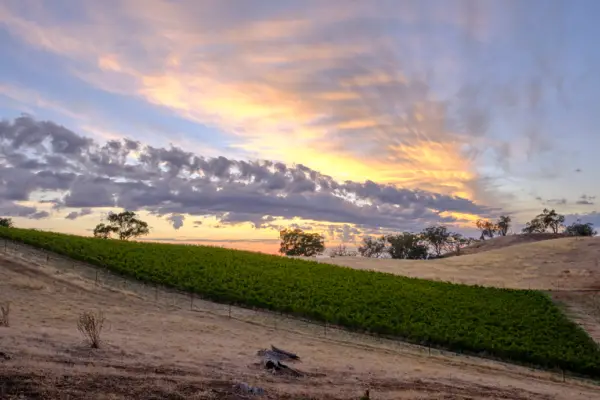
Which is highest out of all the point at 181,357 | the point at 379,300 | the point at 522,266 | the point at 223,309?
Answer: the point at 522,266

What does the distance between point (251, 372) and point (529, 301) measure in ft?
130

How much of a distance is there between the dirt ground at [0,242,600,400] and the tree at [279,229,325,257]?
289 ft

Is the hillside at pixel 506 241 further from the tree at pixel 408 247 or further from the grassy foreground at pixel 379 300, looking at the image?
the grassy foreground at pixel 379 300

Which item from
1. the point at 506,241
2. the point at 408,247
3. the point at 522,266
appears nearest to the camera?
the point at 522,266

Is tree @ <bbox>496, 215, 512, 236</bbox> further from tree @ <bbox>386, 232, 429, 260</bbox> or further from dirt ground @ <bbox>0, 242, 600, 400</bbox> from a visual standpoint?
dirt ground @ <bbox>0, 242, 600, 400</bbox>

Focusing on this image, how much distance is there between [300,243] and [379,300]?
85557 millimetres

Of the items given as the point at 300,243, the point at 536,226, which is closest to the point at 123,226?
the point at 300,243

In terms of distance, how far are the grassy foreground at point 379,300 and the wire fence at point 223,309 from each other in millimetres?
775

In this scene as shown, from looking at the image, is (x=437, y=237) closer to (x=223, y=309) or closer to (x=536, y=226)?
(x=536, y=226)

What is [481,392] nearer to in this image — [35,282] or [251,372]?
[251,372]

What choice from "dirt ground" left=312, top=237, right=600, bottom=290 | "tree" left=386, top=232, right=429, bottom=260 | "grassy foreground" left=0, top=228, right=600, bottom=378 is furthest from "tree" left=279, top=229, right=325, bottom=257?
"grassy foreground" left=0, top=228, right=600, bottom=378

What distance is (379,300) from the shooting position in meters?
42.9

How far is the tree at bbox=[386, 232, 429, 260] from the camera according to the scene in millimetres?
140750

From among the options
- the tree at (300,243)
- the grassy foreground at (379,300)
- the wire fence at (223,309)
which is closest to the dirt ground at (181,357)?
the wire fence at (223,309)
